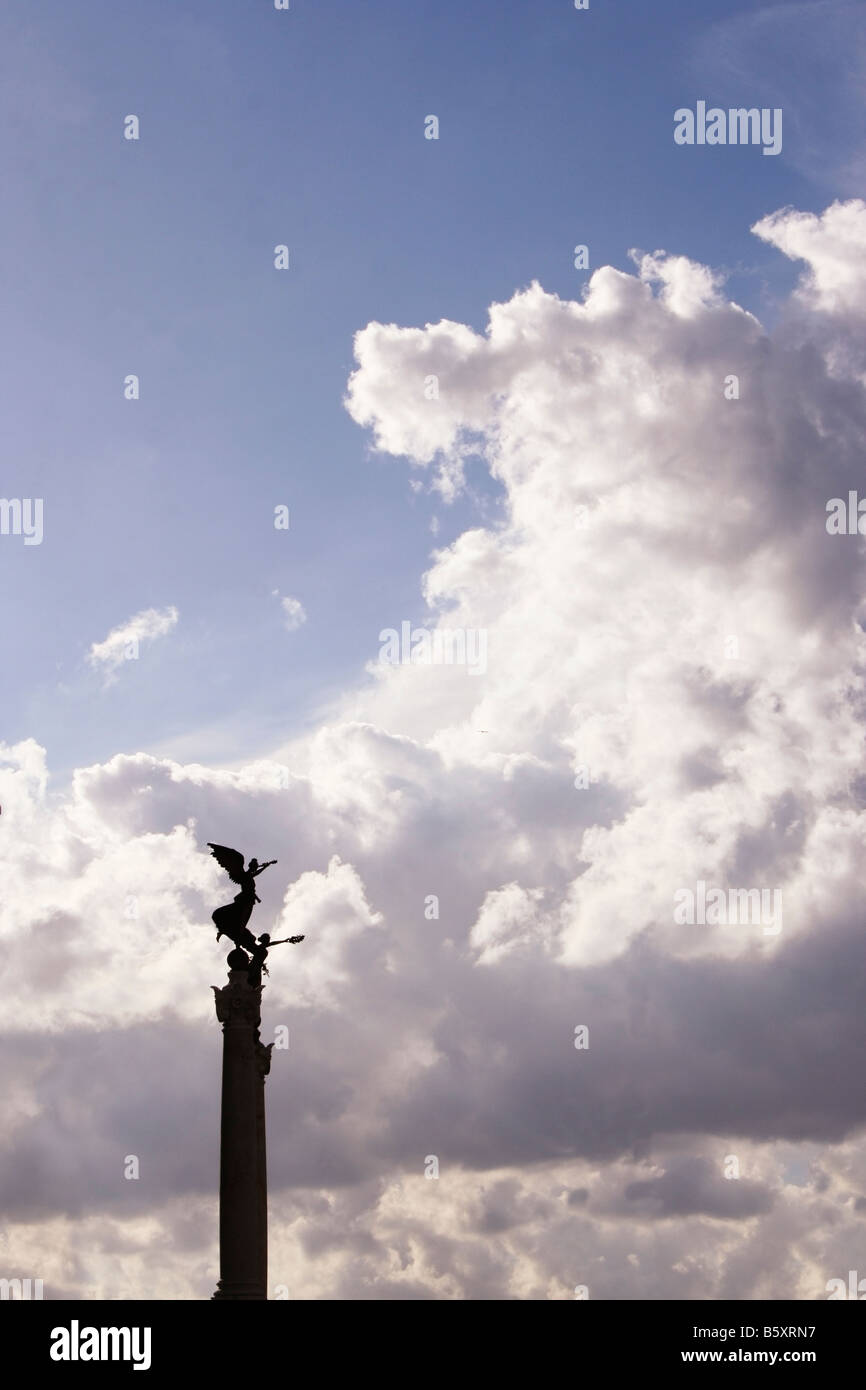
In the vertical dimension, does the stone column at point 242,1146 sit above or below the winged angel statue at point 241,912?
below

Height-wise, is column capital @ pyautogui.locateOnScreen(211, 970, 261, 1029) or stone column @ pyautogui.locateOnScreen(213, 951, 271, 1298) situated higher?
column capital @ pyautogui.locateOnScreen(211, 970, 261, 1029)

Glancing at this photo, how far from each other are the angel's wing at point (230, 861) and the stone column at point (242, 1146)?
280 centimetres

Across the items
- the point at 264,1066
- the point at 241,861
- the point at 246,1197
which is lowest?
the point at 246,1197

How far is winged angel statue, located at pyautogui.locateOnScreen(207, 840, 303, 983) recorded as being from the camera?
39.1 m

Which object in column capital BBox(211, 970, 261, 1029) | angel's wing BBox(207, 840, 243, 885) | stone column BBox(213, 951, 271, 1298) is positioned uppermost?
angel's wing BBox(207, 840, 243, 885)

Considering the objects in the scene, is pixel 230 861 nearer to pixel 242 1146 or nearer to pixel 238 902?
pixel 238 902

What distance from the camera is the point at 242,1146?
36625mm

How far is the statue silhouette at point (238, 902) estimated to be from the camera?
129 feet

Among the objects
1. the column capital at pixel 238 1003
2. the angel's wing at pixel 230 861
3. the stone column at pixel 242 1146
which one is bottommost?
the stone column at pixel 242 1146
